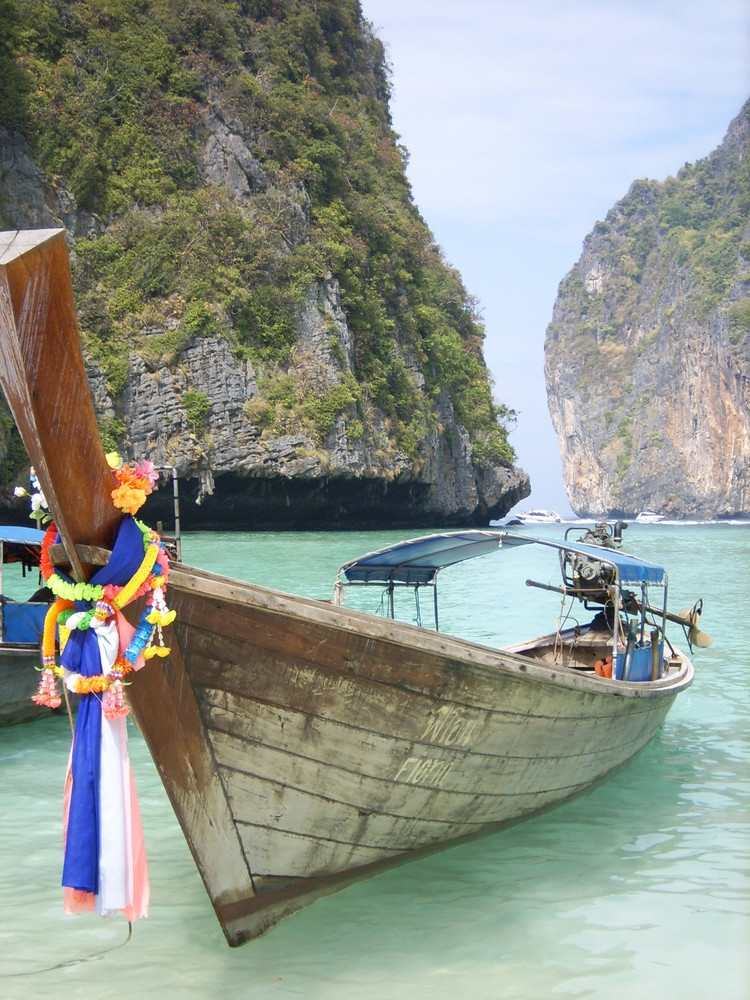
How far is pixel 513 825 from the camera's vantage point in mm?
5340

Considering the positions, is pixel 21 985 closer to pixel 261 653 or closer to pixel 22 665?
pixel 261 653

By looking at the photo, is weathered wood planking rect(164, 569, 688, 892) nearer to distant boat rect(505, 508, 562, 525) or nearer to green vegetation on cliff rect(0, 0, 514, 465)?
green vegetation on cliff rect(0, 0, 514, 465)

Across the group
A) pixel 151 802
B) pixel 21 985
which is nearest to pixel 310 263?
pixel 151 802

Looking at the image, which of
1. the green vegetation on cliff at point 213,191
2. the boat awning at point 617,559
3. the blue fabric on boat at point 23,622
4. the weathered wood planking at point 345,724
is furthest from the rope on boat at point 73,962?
the green vegetation on cliff at point 213,191

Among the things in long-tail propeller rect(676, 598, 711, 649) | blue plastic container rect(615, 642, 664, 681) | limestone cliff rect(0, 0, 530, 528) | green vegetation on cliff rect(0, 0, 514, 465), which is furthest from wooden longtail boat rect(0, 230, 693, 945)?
green vegetation on cliff rect(0, 0, 514, 465)

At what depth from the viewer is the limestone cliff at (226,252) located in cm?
2761

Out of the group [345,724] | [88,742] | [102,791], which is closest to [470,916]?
[345,724]

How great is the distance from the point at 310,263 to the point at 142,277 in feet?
18.1

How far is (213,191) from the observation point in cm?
2995

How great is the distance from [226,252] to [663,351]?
7106 centimetres

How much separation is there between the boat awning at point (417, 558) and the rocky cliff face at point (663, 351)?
246 ft

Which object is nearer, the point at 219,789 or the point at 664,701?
the point at 219,789

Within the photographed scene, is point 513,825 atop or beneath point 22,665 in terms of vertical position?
beneath

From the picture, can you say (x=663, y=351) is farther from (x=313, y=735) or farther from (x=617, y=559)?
(x=313, y=735)
